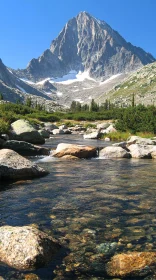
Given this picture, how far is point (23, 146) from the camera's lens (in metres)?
21.9

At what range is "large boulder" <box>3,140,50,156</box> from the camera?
2141 cm

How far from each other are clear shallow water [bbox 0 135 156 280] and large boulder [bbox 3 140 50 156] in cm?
733

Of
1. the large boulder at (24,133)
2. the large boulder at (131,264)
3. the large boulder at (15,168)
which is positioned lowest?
the large boulder at (131,264)

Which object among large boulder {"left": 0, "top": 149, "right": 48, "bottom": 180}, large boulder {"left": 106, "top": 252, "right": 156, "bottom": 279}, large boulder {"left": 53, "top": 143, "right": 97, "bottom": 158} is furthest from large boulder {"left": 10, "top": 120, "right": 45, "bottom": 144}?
large boulder {"left": 106, "top": 252, "right": 156, "bottom": 279}

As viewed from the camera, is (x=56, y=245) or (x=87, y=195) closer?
(x=56, y=245)

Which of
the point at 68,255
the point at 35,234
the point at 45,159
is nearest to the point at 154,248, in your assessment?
the point at 68,255

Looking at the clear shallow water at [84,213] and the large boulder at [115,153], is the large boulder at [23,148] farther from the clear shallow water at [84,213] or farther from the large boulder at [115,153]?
the clear shallow water at [84,213]

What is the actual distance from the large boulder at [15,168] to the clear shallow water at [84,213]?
75 cm

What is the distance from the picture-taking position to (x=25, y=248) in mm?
5727

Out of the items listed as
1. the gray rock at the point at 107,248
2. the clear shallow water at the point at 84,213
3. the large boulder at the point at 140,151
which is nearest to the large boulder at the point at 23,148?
the large boulder at the point at 140,151

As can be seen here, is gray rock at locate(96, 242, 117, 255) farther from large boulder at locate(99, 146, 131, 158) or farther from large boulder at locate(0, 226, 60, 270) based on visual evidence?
large boulder at locate(99, 146, 131, 158)

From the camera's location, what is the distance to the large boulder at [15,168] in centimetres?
1341

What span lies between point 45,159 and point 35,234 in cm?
1470

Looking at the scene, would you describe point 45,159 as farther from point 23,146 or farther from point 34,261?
point 34,261
